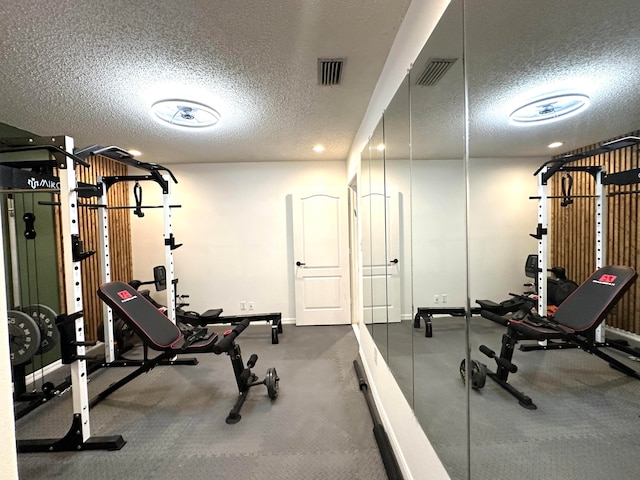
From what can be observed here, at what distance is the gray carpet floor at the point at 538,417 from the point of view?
0.49 metres

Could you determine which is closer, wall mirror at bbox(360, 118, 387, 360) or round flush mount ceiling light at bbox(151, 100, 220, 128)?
wall mirror at bbox(360, 118, 387, 360)

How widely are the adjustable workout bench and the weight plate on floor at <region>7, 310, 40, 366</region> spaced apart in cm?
306

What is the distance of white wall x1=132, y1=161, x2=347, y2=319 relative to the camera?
14.3ft

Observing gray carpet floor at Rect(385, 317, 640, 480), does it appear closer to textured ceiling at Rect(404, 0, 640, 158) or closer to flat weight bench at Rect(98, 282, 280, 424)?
textured ceiling at Rect(404, 0, 640, 158)

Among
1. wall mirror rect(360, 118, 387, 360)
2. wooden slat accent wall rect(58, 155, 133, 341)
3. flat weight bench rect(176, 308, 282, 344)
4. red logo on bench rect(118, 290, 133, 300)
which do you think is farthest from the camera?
flat weight bench rect(176, 308, 282, 344)

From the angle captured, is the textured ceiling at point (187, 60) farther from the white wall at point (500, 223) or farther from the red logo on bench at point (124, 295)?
the red logo on bench at point (124, 295)

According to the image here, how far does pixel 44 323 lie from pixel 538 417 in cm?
331

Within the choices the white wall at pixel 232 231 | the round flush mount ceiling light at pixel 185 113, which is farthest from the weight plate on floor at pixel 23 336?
the white wall at pixel 232 231

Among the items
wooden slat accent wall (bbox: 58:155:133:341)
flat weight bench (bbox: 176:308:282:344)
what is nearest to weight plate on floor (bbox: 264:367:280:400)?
flat weight bench (bbox: 176:308:282:344)

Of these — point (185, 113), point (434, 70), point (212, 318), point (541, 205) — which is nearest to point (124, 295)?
point (212, 318)

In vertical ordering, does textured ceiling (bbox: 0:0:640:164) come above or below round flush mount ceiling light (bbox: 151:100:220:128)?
below

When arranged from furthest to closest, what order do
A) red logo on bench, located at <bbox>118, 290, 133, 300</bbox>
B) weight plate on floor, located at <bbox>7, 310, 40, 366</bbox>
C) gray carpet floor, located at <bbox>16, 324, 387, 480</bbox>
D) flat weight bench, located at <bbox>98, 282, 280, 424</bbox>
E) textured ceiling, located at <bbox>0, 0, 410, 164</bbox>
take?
red logo on bench, located at <bbox>118, 290, 133, 300</bbox>
flat weight bench, located at <bbox>98, 282, 280, 424</bbox>
weight plate on floor, located at <bbox>7, 310, 40, 366</bbox>
gray carpet floor, located at <bbox>16, 324, 387, 480</bbox>
textured ceiling, located at <bbox>0, 0, 410, 164</bbox>

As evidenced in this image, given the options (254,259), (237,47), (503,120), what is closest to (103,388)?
(254,259)

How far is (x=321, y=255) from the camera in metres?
4.21
